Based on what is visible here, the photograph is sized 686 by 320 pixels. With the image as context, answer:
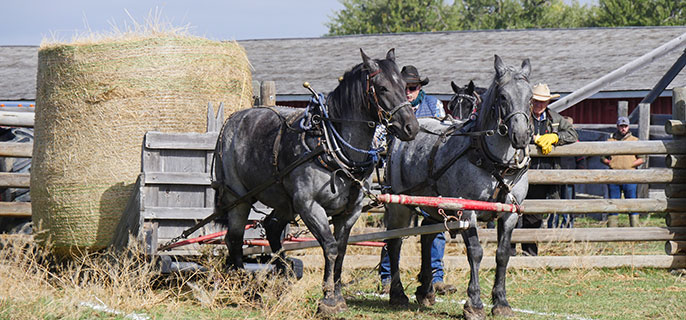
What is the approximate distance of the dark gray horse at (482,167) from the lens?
677 cm

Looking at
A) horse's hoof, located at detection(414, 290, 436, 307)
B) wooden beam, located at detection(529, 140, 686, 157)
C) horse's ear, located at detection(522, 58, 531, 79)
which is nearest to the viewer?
horse's ear, located at detection(522, 58, 531, 79)

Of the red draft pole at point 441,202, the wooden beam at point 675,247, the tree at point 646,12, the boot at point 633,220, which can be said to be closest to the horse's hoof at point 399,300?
the red draft pole at point 441,202

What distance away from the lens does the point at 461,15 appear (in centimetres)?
5647

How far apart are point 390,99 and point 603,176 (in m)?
4.74

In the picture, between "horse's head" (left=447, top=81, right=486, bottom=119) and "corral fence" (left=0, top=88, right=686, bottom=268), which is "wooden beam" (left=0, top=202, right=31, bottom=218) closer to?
"corral fence" (left=0, top=88, right=686, bottom=268)

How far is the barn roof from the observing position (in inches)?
854

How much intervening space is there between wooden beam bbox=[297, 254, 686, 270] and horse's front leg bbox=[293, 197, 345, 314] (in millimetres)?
3200

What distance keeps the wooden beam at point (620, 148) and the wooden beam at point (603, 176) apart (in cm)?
24

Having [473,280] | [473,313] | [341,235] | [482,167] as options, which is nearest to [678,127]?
[482,167]

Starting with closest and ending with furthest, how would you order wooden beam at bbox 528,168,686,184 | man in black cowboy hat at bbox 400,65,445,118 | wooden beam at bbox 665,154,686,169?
man in black cowboy hat at bbox 400,65,445,118
wooden beam at bbox 528,168,686,184
wooden beam at bbox 665,154,686,169

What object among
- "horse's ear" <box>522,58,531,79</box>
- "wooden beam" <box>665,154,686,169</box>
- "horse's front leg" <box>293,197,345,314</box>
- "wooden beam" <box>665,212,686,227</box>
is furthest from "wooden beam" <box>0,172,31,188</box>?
"wooden beam" <box>665,212,686,227</box>

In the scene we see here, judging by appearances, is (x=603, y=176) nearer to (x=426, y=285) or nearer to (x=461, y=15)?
(x=426, y=285)

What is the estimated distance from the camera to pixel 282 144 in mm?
7148

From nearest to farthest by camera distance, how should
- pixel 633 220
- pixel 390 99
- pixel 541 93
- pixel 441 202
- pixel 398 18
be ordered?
pixel 390 99, pixel 441 202, pixel 541 93, pixel 633 220, pixel 398 18
